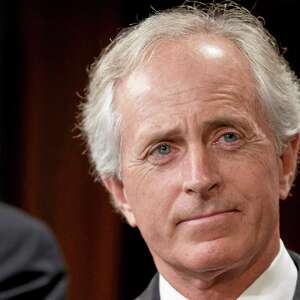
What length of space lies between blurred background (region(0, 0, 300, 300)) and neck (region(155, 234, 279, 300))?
2.24m

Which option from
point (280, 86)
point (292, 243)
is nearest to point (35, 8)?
point (292, 243)

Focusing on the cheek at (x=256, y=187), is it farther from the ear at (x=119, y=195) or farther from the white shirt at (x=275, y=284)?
the ear at (x=119, y=195)

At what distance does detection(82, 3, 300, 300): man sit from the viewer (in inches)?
79.6

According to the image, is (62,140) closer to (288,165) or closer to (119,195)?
(119,195)

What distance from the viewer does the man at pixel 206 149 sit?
202cm

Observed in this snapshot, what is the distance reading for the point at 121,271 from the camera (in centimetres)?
443

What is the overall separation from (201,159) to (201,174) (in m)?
0.04

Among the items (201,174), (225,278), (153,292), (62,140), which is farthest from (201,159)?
(62,140)

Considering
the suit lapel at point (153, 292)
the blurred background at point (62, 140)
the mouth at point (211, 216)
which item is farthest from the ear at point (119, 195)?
the blurred background at point (62, 140)

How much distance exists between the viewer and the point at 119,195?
232 cm

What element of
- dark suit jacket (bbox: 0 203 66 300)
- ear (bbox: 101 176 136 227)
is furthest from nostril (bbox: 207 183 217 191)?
dark suit jacket (bbox: 0 203 66 300)

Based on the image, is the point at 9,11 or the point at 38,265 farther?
the point at 9,11

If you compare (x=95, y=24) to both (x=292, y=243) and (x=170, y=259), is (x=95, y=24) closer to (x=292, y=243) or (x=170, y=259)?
(x=292, y=243)

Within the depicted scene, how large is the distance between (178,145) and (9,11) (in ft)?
8.01
